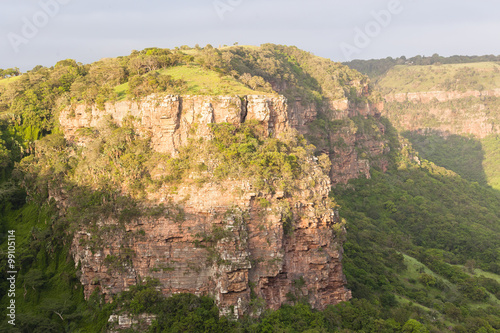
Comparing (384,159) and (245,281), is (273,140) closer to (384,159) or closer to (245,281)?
(245,281)

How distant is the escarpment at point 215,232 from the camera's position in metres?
30.0

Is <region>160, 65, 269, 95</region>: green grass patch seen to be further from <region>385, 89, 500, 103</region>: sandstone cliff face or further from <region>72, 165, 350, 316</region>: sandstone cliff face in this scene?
<region>385, 89, 500, 103</region>: sandstone cliff face

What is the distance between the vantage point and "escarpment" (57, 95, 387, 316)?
98.4 ft

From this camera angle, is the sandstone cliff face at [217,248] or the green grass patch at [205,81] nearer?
the sandstone cliff face at [217,248]

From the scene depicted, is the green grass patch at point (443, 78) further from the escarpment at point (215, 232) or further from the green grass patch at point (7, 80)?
the green grass patch at point (7, 80)

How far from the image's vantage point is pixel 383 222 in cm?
6694

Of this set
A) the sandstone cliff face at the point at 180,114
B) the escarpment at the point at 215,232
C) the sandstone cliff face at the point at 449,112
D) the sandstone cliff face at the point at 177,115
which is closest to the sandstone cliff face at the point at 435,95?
the sandstone cliff face at the point at 449,112

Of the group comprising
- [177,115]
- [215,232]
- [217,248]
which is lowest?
[217,248]

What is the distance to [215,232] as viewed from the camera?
2992 centimetres

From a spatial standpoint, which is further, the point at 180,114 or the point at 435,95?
the point at 435,95

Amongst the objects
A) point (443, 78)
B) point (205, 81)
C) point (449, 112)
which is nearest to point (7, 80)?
point (205, 81)

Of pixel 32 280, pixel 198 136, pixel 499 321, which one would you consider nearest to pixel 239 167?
pixel 198 136

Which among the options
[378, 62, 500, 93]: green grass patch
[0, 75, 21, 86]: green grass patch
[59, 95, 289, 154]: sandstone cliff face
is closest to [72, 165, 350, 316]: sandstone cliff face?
[59, 95, 289, 154]: sandstone cliff face

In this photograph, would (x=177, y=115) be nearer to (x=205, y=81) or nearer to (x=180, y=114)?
(x=180, y=114)
